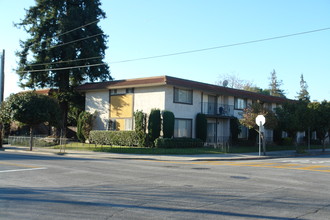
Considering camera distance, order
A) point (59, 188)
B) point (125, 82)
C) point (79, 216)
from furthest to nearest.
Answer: point (125, 82) < point (59, 188) < point (79, 216)

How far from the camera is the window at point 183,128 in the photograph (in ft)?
107

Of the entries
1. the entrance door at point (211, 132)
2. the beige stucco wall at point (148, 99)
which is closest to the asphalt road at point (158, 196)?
the beige stucco wall at point (148, 99)

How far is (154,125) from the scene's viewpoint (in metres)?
30.6

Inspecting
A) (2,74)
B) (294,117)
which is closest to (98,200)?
(294,117)

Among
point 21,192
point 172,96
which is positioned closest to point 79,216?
point 21,192

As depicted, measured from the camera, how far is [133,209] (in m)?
7.89

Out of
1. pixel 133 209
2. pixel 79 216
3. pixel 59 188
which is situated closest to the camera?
pixel 79 216

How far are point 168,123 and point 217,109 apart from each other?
8304 millimetres

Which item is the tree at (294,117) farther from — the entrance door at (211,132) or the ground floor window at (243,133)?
the ground floor window at (243,133)

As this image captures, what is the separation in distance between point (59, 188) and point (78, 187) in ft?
1.83

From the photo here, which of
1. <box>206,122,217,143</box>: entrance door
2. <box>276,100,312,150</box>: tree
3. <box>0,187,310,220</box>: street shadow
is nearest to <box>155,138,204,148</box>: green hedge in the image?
<box>206,122,217,143</box>: entrance door

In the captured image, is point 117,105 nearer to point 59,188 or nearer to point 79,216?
point 59,188

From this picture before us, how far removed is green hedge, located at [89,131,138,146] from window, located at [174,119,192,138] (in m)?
3.91

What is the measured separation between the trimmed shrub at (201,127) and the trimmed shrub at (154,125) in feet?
16.0
